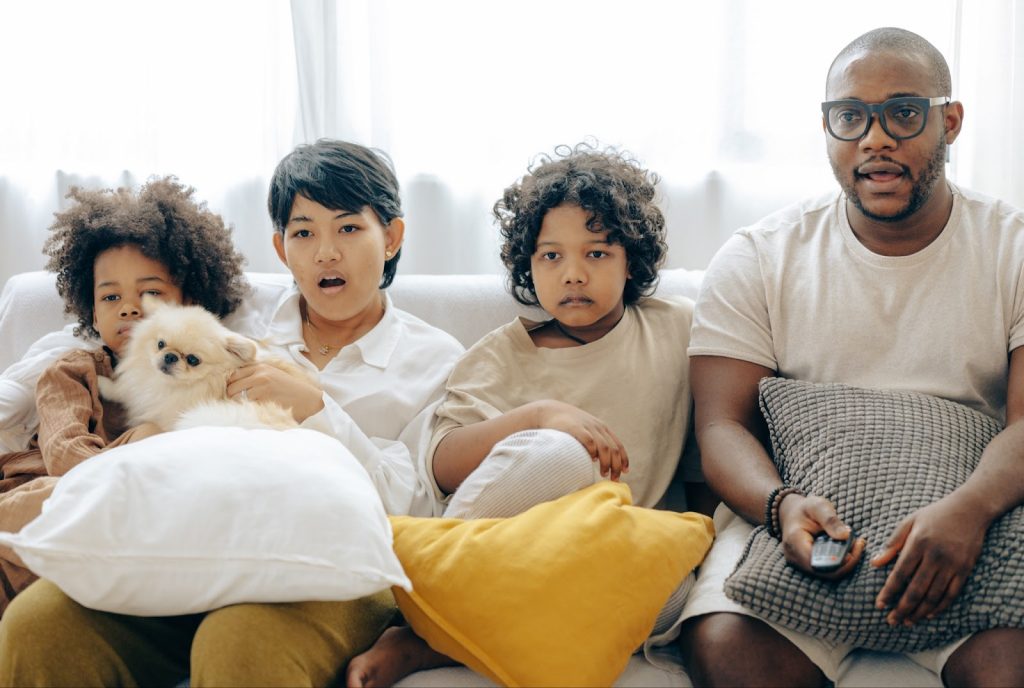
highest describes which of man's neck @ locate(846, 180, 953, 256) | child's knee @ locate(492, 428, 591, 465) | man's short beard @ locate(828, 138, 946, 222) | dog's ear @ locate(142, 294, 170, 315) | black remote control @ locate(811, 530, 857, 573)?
man's short beard @ locate(828, 138, 946, 222)

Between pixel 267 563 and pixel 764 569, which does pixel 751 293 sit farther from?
pixel 267 563

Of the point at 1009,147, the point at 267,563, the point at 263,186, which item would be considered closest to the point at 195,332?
the point at 267,563

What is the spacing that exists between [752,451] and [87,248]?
142cm

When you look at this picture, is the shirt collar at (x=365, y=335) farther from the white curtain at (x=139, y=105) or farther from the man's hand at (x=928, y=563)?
the man's hand at (x=928, y=563)

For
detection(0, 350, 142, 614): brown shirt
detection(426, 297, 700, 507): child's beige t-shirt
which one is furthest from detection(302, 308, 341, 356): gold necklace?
detection(0, 350, 142, 614): brown shirt

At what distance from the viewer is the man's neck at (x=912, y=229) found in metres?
1.95

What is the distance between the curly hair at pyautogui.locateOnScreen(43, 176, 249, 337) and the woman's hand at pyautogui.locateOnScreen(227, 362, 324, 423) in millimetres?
351

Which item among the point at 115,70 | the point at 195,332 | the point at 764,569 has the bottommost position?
the point at 764,569

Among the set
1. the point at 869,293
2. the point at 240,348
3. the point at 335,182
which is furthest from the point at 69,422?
the point at 869,293

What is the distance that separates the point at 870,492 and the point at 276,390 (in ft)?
3.52

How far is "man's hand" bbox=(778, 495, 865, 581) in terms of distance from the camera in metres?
1.55

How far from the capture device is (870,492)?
1.62 meters

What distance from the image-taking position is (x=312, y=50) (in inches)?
109

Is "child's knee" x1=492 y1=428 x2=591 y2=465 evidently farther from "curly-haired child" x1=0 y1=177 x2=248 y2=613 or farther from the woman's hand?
"curly-haired child" x1=0 y1=177 x2=248 y2=613
